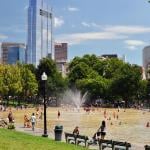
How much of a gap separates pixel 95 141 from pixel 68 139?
2.46 m

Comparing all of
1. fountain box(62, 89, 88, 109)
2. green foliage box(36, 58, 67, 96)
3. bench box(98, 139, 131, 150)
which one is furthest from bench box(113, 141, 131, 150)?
green foliage box(36, 58, 67, 96)

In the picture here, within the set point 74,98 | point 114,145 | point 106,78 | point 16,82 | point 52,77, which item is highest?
point 106,78

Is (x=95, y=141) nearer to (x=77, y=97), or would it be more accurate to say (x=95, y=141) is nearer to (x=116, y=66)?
(x=77, y=97)

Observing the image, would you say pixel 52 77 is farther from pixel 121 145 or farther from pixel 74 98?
pixel 121 145

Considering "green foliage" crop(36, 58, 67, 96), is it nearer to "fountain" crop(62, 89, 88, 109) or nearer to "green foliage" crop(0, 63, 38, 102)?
"fountain" crop(62, 89, 88, 109)

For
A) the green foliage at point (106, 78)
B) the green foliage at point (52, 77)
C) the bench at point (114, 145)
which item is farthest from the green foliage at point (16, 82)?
the bench at point (114, 145)

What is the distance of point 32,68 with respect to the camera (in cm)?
16138

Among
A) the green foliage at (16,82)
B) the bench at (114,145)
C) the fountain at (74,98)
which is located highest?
the green foliage at (16,82)

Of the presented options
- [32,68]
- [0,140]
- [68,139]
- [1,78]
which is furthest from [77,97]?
[0,140]

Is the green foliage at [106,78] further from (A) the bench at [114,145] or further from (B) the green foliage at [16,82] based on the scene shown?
(A) the bench at [114,145]

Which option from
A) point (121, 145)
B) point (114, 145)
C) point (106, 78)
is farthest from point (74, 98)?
point (121, 145)

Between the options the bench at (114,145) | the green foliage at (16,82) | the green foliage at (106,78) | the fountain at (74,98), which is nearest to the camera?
the bench at (114,145)

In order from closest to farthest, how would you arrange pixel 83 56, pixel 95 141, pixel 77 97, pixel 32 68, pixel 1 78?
pixel 95 141 < pixel 1 78 < pixel 77 97 < pixel 32 68 < pixel 83 56

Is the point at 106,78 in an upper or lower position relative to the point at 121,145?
upper
